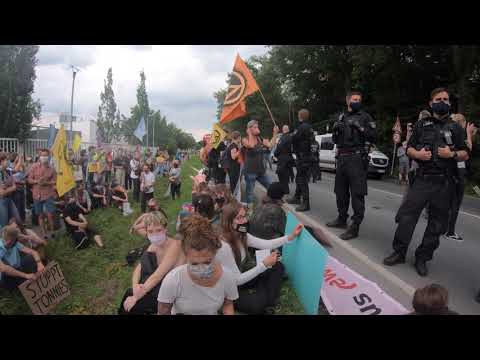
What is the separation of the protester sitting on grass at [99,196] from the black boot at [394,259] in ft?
29.7

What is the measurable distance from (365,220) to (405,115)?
17.0 metres

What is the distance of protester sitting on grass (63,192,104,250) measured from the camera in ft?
25.7

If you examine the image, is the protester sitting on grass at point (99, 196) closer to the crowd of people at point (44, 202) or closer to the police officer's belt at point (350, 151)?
the crowd of people at point (44, 202)

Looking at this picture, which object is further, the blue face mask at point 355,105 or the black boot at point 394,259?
the blue face mask at point 355,105

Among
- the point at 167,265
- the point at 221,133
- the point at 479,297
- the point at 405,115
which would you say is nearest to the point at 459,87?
the point at 405,115

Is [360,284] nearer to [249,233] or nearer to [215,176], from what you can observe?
[249,233]

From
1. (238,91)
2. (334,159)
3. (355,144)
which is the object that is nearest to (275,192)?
(355,144)

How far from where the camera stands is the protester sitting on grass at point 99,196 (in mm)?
11016

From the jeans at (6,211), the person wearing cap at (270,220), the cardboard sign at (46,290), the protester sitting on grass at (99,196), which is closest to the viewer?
the person wearing cap at (270,220)

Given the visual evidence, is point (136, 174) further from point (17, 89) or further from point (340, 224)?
point (17, 89)

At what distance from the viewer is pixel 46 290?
4.75 m

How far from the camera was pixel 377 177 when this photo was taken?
58.5ft

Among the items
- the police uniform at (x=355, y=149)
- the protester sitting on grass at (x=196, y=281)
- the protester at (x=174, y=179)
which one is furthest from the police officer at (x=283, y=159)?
the protester at (x=174, y=179)

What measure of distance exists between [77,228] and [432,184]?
696 centimetres
